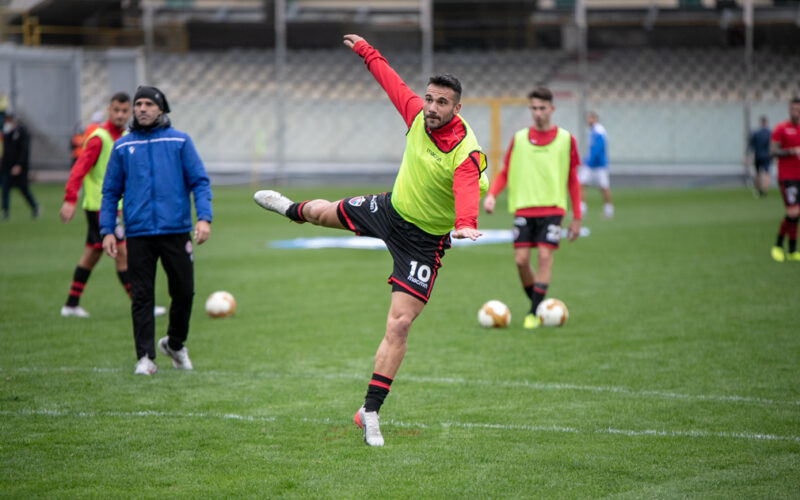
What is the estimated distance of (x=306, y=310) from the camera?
11227mm

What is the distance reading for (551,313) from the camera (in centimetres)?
995

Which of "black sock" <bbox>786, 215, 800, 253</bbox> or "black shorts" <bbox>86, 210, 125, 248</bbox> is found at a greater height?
"black shorts" <bbox>86, 210, 125, 248</bbox>

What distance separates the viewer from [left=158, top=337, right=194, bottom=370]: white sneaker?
26.1 ft

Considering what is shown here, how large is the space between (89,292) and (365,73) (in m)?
28.3

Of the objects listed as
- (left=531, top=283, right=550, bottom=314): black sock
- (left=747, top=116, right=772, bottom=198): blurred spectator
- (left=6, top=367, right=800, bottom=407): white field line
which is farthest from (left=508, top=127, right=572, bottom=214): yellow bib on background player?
(left=747, top=116, right=772, bottom=198): blurred spectator

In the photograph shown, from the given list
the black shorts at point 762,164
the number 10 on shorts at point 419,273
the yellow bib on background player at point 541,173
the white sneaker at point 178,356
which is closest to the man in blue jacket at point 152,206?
the white sneaker at point 178,356

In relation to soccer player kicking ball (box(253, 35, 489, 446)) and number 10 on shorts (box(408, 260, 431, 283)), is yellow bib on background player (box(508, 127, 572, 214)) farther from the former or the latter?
number 10 on shorts (box(408, 260, 431, 283))

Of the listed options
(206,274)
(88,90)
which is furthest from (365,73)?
(206,274)

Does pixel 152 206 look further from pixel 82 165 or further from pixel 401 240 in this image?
pixel 401 240

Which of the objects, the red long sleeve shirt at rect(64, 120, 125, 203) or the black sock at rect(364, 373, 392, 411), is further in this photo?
the red long sleeve shirt at rect(64, 120, 125, 203)

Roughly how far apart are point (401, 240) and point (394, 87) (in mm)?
1064

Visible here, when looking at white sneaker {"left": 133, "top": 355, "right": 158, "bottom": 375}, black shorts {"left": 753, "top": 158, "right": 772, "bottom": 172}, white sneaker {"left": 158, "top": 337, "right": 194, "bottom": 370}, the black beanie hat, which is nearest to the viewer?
the black beanie hat

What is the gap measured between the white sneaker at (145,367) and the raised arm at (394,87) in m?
3.10

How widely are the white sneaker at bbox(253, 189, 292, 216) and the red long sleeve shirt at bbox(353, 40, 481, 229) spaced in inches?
44.5
